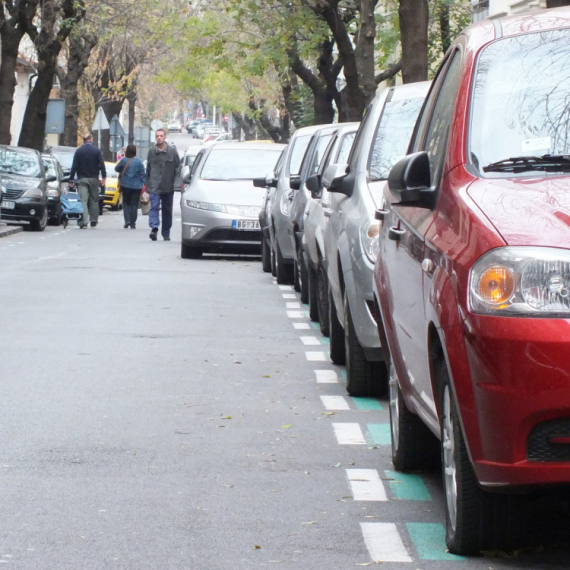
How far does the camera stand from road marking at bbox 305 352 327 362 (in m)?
10.4

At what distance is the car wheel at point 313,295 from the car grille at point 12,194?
1733 cm

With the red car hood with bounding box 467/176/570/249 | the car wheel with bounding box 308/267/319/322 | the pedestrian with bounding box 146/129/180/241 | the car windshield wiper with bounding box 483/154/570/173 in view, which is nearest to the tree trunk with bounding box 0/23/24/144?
the pedestrian with bounding box 146/129/180/241

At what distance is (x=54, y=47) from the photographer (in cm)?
3631

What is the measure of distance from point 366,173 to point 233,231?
12.7 meters

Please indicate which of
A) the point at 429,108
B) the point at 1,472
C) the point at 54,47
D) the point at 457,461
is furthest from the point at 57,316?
the point at 54,47

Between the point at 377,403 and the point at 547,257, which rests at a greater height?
the point at 547,257

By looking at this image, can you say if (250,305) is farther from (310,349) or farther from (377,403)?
(377,403)

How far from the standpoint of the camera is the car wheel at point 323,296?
1113 centimetres

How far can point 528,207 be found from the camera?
14.6ft

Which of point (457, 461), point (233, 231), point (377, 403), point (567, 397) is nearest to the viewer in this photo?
point (567, 397)

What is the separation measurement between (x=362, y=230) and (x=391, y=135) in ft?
4.30

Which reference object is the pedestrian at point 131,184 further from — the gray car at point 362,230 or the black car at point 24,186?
the gray car at point 362,230

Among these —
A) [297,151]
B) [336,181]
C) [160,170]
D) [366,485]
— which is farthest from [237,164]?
[366,485]

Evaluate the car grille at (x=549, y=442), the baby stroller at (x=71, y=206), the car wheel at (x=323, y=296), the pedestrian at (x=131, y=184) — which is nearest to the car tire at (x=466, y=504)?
the car grille at (x=549, y=442)
